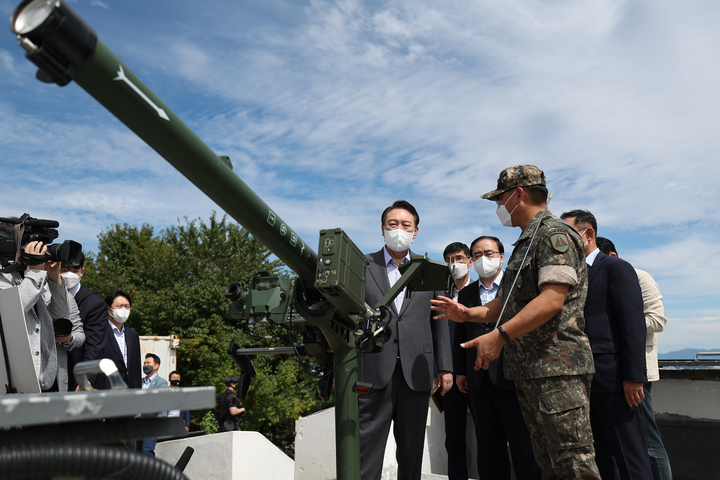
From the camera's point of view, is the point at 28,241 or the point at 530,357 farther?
the point at 28,241

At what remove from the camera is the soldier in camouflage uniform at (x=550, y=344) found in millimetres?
2650

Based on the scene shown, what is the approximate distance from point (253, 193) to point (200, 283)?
21129mm

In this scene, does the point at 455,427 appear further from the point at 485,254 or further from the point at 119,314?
the point at 119,314

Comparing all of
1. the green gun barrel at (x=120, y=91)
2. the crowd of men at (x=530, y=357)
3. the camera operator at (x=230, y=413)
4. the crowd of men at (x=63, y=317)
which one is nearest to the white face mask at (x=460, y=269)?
the crowd of men at (x=530, y=357)

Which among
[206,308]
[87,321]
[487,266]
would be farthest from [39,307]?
[206,308]

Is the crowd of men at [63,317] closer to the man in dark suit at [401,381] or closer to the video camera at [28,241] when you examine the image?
the video camera at [28,241]

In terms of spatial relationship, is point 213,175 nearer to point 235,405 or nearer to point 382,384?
point 382,384

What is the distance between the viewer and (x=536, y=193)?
10.4ft

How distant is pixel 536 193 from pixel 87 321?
11.5 ft

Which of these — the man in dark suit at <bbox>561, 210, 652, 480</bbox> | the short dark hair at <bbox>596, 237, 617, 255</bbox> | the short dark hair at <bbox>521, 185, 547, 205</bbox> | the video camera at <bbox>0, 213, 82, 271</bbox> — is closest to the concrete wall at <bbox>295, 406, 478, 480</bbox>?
the short dark hair at <bbox>596, 237, 617, 255</bbox>

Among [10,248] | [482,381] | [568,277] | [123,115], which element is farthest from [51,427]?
[482,381]

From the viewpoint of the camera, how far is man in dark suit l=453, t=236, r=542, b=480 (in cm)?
432

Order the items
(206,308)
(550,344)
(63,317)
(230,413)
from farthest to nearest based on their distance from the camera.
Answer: (206,308) → (230,413) → (63,317) → (550,344)

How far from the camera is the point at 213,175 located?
1707mm
